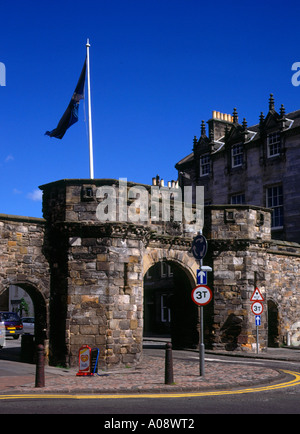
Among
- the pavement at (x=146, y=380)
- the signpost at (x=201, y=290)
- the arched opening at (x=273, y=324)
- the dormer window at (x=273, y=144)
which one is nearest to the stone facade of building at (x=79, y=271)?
the pavement at (x=146, y=380)

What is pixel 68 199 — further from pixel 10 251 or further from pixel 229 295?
pixel 229 295

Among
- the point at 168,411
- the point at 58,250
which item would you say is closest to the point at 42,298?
the point at 58,250

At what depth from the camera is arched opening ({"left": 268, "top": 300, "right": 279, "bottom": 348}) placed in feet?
95.2

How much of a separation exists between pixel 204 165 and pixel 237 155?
3499mm

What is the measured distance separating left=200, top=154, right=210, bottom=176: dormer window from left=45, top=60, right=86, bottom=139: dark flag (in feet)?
66.6

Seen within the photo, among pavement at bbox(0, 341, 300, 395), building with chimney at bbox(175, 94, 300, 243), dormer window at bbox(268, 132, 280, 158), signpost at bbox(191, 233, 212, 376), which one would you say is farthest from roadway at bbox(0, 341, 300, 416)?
dormer window at bbox(268, 132, 280, 158)

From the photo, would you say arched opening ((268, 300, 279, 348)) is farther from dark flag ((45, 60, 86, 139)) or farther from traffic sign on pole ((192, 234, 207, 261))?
traffic sign on pole ((192, 234, 207, 261))

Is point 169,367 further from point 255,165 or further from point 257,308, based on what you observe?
point 255,165

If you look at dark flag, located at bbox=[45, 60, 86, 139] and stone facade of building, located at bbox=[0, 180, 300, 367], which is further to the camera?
dark flag, located at bbox=[45, 60, 86, 139]

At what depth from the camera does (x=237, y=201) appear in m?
37.6

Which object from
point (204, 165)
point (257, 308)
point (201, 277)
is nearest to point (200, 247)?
point (201, 277)

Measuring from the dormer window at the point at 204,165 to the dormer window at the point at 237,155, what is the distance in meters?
2.63

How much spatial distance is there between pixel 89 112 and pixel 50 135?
1.71 metres

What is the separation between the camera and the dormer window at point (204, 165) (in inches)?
1586
